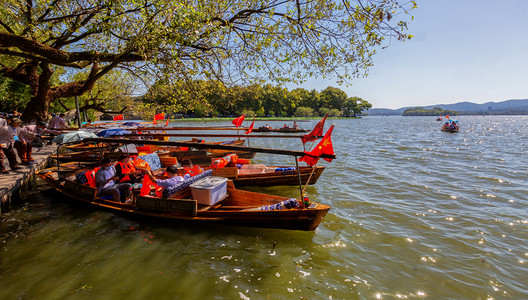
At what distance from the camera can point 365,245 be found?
255 inches

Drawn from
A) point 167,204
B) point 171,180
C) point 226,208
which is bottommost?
point 226,208

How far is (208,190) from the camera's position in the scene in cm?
709

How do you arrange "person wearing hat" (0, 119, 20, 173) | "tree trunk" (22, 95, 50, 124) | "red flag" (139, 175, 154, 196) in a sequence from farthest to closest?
"tree trunk" (22, 95, 50, 124), "person wearing hat" (0, 119, 20, 173), "red flag" (139, 175, 154, 196)

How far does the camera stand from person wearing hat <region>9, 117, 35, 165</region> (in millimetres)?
10291

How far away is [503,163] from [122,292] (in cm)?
2178

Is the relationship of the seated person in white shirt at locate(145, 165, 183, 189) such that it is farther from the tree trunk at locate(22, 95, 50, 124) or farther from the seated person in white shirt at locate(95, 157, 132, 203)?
the tree trunk at locate(22, 95, 50, 124)

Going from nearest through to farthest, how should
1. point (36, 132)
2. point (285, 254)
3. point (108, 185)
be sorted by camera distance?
point (285, 254), point (108, 185), point (36, 132)

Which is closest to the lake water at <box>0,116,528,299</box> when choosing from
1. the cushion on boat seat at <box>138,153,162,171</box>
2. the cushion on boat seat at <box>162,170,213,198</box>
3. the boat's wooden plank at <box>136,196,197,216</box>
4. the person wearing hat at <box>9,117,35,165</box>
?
the boat's wooden plank at <box>136,196,197,216</box>

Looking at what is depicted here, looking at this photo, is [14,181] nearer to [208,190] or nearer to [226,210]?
[208,190]

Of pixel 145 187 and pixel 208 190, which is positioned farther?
pixel 145 187

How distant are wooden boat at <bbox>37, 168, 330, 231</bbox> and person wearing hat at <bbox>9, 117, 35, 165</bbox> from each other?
4.80m

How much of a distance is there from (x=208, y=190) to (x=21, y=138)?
9.80 metres

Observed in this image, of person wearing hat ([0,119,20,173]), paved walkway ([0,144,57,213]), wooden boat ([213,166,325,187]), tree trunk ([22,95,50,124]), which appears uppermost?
tree trunk ([22,95,50,124])

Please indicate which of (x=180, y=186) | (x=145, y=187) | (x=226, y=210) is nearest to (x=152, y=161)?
(x=145, y=187)
